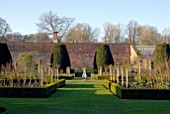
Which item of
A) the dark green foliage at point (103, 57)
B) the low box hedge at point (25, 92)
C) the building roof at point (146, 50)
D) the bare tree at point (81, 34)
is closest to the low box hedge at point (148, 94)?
the low box hedge at point (25, 92)

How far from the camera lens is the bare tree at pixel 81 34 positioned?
2360 inches

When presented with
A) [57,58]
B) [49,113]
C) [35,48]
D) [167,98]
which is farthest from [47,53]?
[49,113]

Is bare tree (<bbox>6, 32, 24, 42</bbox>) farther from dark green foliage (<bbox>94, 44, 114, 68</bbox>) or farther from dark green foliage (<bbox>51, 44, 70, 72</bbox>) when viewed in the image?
dark green foliage (<bbox>94, 44, 114, 68</bbox>)

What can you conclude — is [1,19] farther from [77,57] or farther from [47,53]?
[77,57]

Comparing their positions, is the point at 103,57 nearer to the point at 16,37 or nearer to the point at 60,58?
the point at 60,58

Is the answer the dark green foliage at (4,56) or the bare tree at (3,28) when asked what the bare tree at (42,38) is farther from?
the dark green foliage at (4,56)

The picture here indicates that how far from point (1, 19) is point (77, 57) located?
11.6 meters

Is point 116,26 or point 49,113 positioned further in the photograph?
point 116,26

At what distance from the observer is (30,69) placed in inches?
1103

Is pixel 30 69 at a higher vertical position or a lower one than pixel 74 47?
lower

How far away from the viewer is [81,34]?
60.7 m

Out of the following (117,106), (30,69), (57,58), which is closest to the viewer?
(117,106)

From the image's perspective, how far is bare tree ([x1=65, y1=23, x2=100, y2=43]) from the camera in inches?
2360

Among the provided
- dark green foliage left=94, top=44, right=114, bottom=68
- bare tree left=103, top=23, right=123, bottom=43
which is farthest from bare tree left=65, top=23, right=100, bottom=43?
dark green foliage left=94, top=44, right=114, bottom=68
